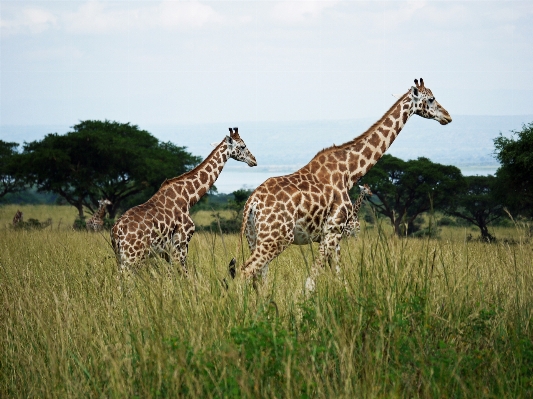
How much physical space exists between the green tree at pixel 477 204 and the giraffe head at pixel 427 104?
23.7m

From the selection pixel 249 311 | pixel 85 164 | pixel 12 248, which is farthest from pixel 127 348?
pixel 85 164

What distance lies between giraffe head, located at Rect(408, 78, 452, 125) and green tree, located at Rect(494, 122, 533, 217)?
14.9 m

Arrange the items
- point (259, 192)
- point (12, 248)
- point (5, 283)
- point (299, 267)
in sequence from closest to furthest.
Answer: point (259, 192) < point (5, 283) < point (299, 267) < point (12, 248)

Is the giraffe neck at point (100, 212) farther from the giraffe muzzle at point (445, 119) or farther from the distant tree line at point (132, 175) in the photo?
the giraffe muzzle at point (445, 119)

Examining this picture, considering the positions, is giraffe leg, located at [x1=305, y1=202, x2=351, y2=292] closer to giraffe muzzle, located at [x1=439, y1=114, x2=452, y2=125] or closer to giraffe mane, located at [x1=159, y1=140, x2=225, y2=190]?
giraffe muzzle, located at [x1=439, y1=114, x2=452, y2=125]

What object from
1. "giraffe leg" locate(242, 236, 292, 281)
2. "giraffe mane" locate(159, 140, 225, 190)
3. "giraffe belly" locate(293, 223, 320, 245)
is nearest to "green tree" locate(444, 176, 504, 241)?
"giraffe mane" locate(159, 140, 225, 190)

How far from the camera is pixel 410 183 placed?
31750mm

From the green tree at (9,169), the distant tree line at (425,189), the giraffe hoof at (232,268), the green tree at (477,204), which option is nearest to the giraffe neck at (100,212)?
the green tree at (9,169)

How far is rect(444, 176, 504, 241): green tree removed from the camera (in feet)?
105

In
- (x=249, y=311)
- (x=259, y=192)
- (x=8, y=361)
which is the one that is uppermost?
(x=259, y=192)

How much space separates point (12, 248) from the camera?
12016mm

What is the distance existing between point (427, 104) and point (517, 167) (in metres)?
16.2

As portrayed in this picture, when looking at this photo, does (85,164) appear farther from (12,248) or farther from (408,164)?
(12,248)

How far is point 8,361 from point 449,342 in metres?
3.53
